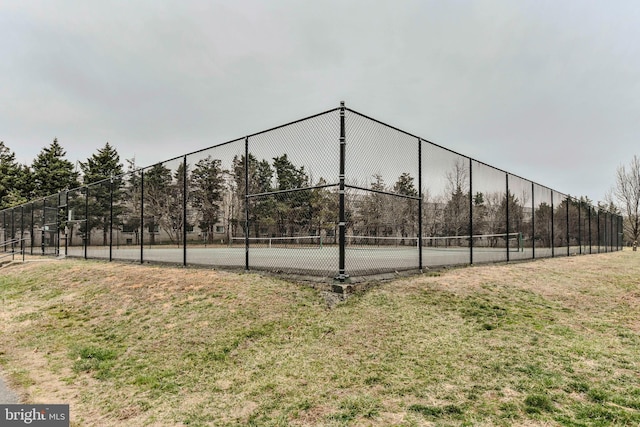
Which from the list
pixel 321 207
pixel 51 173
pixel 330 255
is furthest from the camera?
pixel 51 173

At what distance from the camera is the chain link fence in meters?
5.16

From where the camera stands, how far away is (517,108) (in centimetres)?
1244

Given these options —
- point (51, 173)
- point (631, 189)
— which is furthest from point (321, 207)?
point (51, 173)

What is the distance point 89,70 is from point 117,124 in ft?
23.0

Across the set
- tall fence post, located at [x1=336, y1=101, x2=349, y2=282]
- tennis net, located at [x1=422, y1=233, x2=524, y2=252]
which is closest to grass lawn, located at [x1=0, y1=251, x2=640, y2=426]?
tall fence post, located at [x1=336, y1=101, x2=349, y2=282]

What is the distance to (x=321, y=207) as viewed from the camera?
5.62 meters

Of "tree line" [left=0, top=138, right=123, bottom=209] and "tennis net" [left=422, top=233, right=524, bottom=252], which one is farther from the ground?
"tree line" [left=0, top=138, right=123, bottom=209]

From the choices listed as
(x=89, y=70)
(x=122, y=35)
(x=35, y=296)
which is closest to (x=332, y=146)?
(x=35, y=296)

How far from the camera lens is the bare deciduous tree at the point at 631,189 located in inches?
980

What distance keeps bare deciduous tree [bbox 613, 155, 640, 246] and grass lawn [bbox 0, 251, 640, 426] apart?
26.4 metres

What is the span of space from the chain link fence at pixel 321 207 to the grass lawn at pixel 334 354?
101cm

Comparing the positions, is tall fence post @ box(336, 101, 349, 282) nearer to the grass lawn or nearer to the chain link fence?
the chain link fence

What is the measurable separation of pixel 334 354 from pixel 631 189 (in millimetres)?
32342

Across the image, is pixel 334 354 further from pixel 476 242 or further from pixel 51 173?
pixel 51 173
